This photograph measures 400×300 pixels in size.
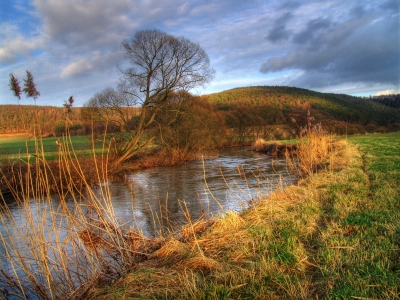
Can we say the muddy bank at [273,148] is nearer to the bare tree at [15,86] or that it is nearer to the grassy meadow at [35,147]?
the grassy meadow at [35,147]

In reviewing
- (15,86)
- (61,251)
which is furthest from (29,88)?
(61,251)

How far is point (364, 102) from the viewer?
73250 millimetres

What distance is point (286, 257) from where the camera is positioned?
362 cm

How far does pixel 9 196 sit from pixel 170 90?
38.9 feet

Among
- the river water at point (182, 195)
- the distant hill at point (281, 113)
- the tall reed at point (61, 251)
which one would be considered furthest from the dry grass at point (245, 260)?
the distant hill at point (281, 113)

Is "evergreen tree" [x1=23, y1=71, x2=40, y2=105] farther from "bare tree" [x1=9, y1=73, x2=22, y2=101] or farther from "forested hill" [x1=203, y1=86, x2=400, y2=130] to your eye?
"forested hill" [x1=203, y1=86, x2=400, y2=130]

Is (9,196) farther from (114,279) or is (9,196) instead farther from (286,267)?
A: (286,267)

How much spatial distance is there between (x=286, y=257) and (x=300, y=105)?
203 ft

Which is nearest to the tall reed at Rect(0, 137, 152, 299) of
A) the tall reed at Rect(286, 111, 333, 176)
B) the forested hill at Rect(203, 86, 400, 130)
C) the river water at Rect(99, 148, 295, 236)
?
the river water at Rect(99, 148, 295, 236)

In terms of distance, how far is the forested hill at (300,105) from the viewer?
48.0 meters

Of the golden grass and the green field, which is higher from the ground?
the green field

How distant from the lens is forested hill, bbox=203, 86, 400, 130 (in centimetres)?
4803

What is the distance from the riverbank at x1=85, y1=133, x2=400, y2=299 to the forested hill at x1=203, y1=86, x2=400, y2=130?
38.5 m

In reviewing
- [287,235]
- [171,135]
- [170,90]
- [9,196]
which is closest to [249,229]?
[287,235]
